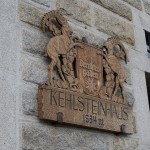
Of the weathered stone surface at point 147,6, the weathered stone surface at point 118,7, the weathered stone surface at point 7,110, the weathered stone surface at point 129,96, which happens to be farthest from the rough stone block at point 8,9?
the weathered stone surface at point 147,6

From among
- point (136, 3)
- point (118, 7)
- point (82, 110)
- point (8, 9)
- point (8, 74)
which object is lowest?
point (82, 110)

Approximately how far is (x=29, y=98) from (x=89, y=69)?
421mm

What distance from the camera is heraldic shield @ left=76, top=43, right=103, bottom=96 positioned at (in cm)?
197

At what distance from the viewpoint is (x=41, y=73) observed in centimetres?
184

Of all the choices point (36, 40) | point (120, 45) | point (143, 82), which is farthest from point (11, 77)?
point (143, 82)

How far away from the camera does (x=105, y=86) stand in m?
→ 2.09

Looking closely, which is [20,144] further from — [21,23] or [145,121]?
[145,121]

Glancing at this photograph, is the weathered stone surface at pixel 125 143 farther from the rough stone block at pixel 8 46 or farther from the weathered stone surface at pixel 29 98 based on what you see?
the rough stone block at pixel 8 46

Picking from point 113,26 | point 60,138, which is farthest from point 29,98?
point 113,26

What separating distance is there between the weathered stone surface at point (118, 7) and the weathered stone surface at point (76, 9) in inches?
5.1

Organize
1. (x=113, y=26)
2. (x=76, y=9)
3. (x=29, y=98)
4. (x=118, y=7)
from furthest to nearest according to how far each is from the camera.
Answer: (x=118, y=7), (x=113, y=26), (x=76, y=9), (x=29, y=98)

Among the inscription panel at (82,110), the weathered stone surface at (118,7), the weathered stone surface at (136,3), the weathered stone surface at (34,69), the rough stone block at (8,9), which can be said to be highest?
the weathered stone surface at (136,3)

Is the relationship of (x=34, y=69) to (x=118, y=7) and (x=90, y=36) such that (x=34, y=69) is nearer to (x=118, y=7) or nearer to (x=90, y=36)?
(x=90, y=36)

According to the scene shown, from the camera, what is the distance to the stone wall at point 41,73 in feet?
5.48
